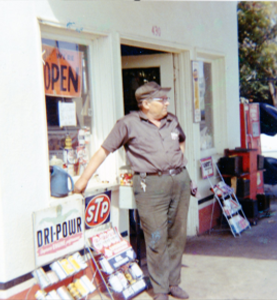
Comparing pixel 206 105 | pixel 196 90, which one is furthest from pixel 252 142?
pixel 196 90

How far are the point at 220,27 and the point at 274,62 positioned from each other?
10.8 m

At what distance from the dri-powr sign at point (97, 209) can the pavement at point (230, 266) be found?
0.85 meters

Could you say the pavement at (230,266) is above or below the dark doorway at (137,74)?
below

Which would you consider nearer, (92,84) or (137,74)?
(92,84)

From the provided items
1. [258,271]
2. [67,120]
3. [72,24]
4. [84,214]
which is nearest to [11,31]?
[72,24]

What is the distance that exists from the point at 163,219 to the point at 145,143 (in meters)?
0.74

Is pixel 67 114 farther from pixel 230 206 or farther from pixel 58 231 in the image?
pixel 230 206

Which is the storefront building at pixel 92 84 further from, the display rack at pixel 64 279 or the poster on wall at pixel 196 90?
the display rack at pixel 64 279

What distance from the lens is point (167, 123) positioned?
3.88 metres

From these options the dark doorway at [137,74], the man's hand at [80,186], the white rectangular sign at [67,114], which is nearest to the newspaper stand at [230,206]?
the dark doorway at [137,74]

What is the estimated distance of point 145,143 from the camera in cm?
369

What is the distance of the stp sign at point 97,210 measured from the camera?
12.7 feet

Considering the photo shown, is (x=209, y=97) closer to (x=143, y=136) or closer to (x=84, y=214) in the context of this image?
(x=143, y=136)

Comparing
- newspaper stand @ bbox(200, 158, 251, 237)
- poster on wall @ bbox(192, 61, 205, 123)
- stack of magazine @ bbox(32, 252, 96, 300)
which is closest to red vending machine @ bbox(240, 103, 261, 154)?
newspaper stand @ bbox(200, 158, 251, 237)
